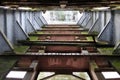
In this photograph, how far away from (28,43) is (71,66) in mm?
4036

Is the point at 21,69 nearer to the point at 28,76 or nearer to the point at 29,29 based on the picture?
the point at 28,76

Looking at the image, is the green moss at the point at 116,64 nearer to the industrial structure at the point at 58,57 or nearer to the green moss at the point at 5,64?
the industrial structure at the point at 58,57

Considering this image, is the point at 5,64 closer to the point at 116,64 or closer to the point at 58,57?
the point at 58,57

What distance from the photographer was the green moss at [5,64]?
7.09 metres

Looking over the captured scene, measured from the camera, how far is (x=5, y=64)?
26.1 feet

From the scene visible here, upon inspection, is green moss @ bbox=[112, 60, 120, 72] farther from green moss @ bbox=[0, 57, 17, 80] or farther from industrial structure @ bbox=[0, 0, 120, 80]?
green moss @ bbox=[0, 57, 17, 80]

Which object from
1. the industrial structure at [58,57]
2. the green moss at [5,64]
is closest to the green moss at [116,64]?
the industrial structure at [58,57]

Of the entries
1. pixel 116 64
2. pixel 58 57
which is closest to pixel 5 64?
pixel 58 57

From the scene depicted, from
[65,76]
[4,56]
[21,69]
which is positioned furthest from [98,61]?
[4,56]

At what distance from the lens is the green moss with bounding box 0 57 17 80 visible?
7.09m

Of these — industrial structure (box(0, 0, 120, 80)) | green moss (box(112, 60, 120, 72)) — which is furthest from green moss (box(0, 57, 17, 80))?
green moss (box(112, 60, 120, 72))

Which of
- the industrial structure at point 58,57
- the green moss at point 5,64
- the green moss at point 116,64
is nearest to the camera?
the industrial structure at point 58,57

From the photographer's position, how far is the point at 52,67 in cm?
848

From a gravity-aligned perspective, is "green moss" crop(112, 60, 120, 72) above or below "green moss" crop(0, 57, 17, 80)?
below
